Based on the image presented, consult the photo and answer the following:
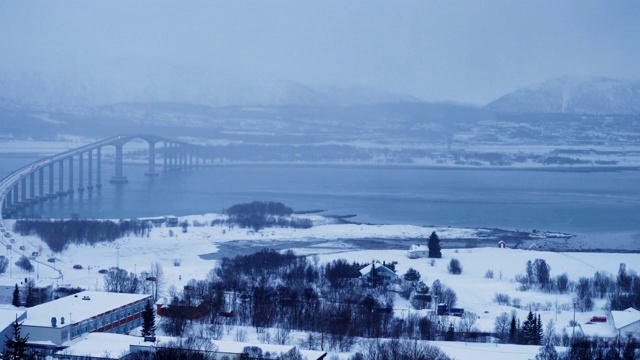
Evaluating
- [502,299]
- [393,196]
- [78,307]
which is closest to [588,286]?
[502,299]

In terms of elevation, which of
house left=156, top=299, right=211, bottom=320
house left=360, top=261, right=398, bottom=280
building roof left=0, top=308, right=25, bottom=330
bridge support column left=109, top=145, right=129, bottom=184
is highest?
bridge support column left=109, top=145, right=129, bottom=184

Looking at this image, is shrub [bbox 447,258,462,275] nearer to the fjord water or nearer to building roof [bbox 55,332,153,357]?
building roof [bbox 55,332,153,357]

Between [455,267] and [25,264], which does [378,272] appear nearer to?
[455,267]

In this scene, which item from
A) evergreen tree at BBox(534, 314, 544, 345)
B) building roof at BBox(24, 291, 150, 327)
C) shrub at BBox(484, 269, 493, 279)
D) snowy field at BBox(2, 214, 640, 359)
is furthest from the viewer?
shrub at BBox(484, 269, 493, 279)

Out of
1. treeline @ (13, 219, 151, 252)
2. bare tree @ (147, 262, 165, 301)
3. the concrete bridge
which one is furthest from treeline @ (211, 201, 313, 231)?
bare tree @ (147, 262, 165, 301)

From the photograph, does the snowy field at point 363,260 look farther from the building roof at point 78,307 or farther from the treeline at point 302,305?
the building roof at point 78,307

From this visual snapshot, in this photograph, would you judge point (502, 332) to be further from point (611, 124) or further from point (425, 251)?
point (611, 124)

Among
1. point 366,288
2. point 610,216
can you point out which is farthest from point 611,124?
point 366,288
